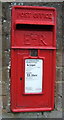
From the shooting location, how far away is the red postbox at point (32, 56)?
255 centimetres

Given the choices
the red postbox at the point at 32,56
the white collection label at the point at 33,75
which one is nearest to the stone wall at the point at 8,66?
the red postbox at the point at 32,56

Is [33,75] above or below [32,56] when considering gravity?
below

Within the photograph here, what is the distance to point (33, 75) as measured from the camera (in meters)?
2.60

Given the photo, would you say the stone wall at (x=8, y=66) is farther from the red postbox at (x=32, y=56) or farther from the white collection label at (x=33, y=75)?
the white collection label at (x=33, y=75)

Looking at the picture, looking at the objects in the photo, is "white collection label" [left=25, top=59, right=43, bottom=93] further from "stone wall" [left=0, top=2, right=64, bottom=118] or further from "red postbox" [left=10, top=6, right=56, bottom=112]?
"stone wall" [left=0, top=2, right=64, bottom=118]

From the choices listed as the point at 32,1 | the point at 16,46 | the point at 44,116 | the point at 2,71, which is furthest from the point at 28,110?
the point at 32,1

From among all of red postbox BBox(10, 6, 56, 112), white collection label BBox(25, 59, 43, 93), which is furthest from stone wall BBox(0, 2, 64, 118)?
white collection label BBox(25, 59, 43, 93)

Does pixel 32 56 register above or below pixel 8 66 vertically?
above

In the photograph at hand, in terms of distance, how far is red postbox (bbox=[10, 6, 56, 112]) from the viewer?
255 centimetres

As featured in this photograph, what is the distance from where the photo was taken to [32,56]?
2590 millimetres

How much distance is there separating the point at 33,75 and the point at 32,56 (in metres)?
0.22

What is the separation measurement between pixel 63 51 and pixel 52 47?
20cm

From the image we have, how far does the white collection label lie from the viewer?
8.48ft

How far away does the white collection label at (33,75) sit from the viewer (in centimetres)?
259
